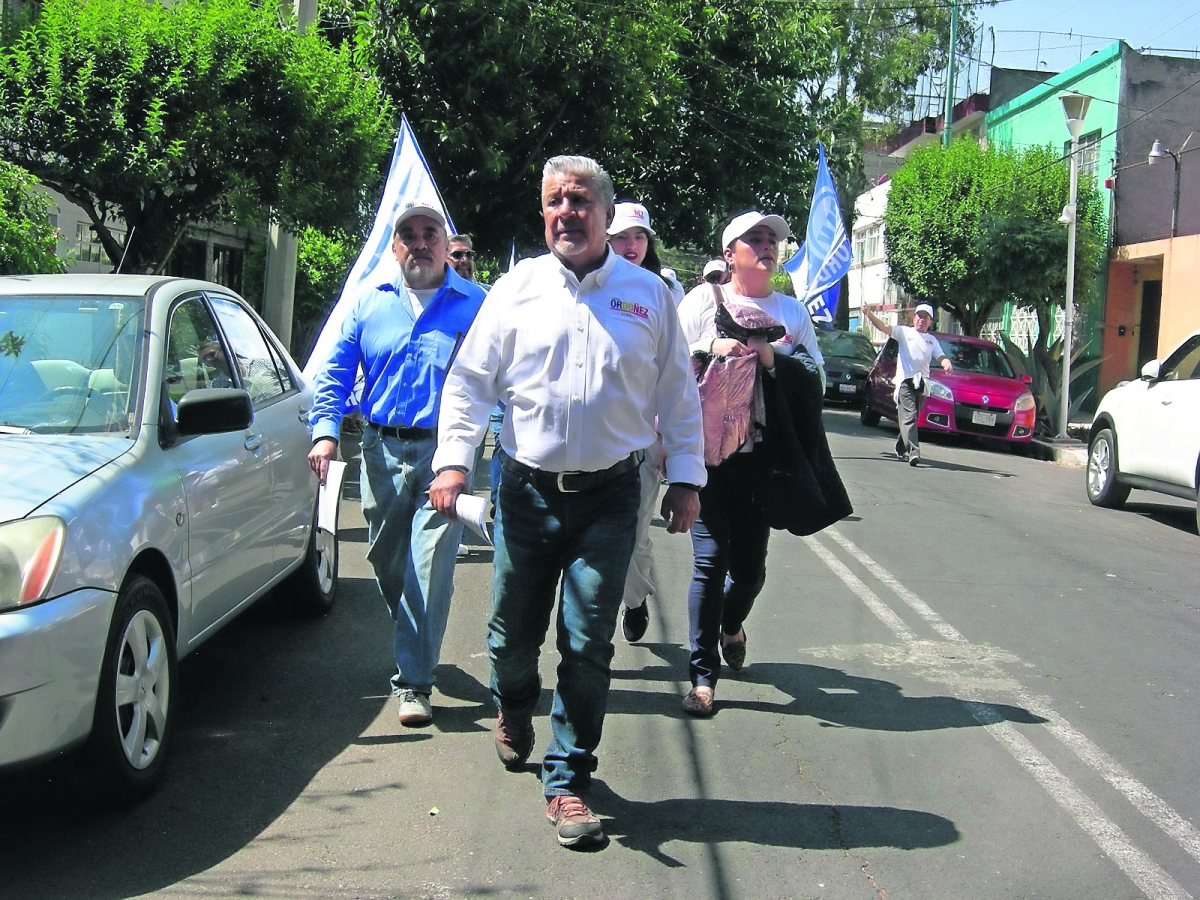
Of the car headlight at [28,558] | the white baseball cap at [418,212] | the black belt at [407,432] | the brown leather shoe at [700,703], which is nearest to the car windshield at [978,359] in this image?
the brown leather shoe at [700,703]

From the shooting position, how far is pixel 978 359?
1973 centimetres

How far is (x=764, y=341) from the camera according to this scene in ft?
16.9

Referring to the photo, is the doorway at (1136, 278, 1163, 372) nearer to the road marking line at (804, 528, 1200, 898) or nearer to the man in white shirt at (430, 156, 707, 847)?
the road marking line at (804, 528, 1200, 898)

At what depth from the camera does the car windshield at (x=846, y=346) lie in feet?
87.0

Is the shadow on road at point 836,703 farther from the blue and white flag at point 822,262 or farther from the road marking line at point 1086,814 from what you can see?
the blue and white flag at point 822,262

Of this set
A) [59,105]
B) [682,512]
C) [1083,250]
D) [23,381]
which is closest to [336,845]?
[682,512]

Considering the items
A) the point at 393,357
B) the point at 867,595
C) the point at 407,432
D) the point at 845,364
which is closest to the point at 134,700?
the point at 407,432

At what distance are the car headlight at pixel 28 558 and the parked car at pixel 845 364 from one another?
22.5 meters

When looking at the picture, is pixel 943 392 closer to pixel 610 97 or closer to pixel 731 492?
pixel 610 97

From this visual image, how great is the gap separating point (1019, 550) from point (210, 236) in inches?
673

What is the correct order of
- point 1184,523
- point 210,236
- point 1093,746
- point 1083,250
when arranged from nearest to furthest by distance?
point 1093,746, point 1184,523, point 210,236, point 1083,250

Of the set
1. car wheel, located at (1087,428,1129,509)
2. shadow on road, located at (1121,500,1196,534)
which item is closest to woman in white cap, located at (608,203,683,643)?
shadow on road, located at (1121,500,1196,534)

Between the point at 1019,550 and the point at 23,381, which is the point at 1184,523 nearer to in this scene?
the point at 1019,550

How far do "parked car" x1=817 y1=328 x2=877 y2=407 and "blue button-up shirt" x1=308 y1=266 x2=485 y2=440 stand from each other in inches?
819
